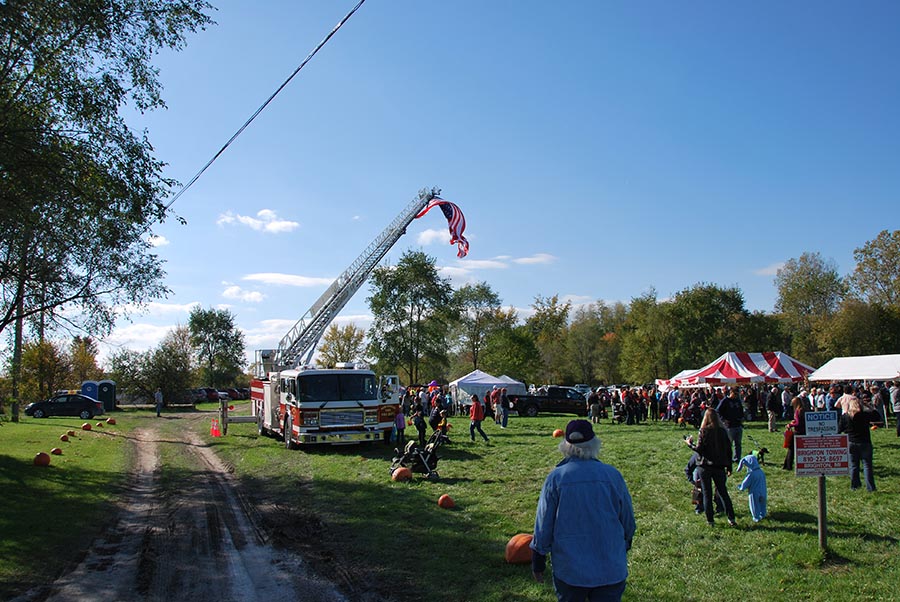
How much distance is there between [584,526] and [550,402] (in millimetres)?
32514

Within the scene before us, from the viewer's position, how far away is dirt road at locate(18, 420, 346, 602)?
6.96 meters

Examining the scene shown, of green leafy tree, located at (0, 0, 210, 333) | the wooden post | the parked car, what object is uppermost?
green leafy tree, located at (0, 0, 210, 333)

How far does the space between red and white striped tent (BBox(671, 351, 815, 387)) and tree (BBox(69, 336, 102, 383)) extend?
167 feet

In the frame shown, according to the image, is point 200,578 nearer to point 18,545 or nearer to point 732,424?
point 18,545

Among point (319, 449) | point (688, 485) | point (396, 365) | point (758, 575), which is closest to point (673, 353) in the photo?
point (396, 365)

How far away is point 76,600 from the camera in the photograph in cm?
675

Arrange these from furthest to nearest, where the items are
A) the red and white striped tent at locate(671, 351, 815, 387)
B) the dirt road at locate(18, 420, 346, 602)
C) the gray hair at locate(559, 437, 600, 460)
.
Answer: the red and white striped tent at locate(671, 351, 815, 387) < the dirt road at locate(18, 420, 346, 602) < the gray hair at locate(559, 437, 600, 460)

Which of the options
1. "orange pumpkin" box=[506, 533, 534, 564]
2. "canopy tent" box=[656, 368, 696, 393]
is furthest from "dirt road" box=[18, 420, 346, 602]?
"canopy tent" box=[656, 368, 696, 393]

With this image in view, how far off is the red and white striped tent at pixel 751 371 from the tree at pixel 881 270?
117 feet

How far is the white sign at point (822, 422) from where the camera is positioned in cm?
772

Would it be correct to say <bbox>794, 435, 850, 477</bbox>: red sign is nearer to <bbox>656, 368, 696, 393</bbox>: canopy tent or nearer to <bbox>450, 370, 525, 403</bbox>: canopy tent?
<bbox>656, 368, 696, 393</bbox>: canopy tent

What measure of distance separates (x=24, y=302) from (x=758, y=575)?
19.4 m

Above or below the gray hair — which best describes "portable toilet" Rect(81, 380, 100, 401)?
below

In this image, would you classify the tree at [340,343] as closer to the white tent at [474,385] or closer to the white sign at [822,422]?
the white tent at [474,385]
